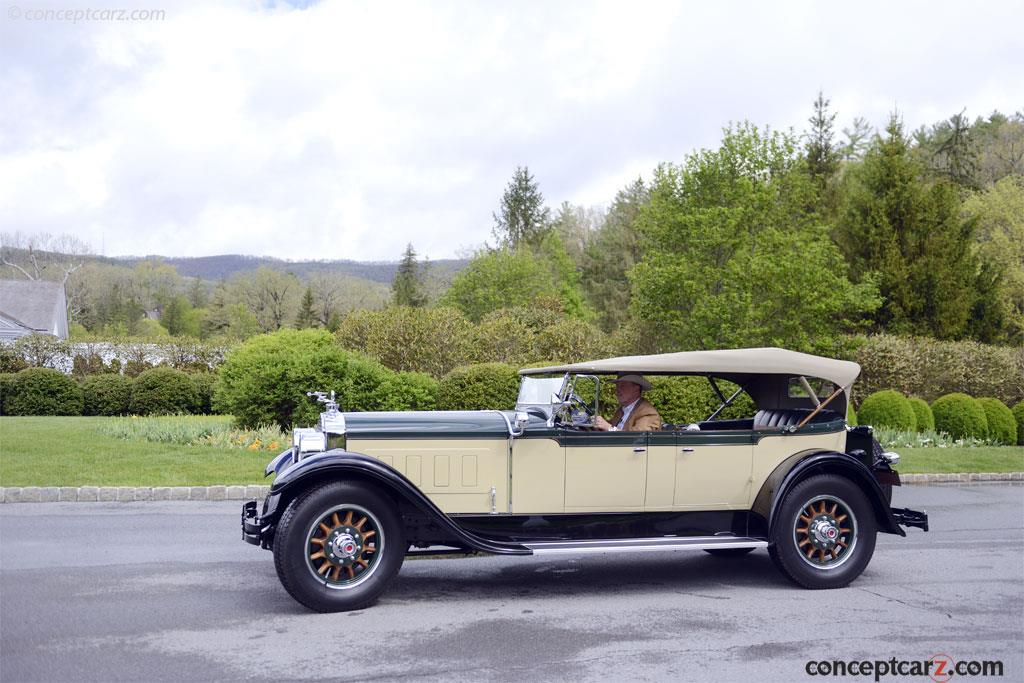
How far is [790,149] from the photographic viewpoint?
2370 centimetres

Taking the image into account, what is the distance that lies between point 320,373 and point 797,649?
36.5ft

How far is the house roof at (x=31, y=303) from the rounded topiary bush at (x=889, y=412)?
4950cm

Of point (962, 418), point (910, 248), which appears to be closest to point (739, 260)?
point (962, 418)

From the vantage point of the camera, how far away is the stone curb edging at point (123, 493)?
1066 cm

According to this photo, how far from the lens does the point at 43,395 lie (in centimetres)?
2250

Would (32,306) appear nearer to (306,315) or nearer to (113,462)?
(306,315)

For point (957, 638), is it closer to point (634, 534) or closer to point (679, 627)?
point (679, 627)

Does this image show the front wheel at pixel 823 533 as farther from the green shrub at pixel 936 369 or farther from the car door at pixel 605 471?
the green shrub at pixel 936 369

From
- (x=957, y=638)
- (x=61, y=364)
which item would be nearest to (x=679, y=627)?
(x=957, y=638)

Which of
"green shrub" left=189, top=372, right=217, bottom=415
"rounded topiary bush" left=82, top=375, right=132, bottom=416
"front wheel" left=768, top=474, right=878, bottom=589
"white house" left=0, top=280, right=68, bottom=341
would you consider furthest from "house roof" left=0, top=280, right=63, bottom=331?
"front wheel" left=768, top=474, right=878, bottom=589

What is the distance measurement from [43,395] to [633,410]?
20.0 metres

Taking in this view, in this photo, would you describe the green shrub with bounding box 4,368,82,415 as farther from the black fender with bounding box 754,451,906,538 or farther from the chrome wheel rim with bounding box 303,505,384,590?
the black fender with bounding box 754,451,906,538

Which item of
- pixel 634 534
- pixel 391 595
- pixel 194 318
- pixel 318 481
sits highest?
pixel 194 318

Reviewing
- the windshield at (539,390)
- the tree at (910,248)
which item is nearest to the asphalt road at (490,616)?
the windshield at (539,390)
